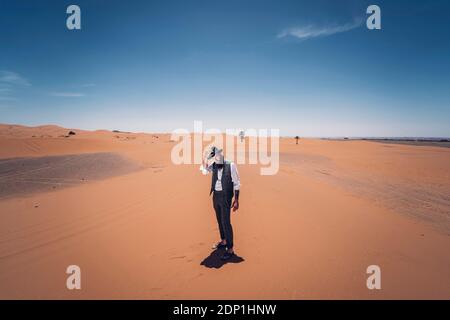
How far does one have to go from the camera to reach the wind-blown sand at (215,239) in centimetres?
332

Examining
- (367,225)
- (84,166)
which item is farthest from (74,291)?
(84,166)

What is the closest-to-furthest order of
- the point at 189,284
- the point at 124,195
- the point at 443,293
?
the point at 443,293 < the point at 189,284 < the point at 124,195

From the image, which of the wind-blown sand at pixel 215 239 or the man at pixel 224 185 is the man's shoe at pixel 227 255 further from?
the wind-blown sand at pixel 215 239

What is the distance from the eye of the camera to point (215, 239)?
16.0 ft

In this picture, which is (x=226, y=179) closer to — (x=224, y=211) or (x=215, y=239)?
(x=224, y=211)

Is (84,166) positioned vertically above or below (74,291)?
above

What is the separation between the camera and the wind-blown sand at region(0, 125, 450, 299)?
10.9 ft

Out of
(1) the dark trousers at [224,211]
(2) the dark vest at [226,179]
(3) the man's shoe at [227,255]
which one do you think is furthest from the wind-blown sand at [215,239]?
(2) the dark vest at [226,179]

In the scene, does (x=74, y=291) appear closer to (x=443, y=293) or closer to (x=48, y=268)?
(x=48, y=268)

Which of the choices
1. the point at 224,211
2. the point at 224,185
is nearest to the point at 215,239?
the point at 224,211

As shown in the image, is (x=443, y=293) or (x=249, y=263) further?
(x=249, y=263)
